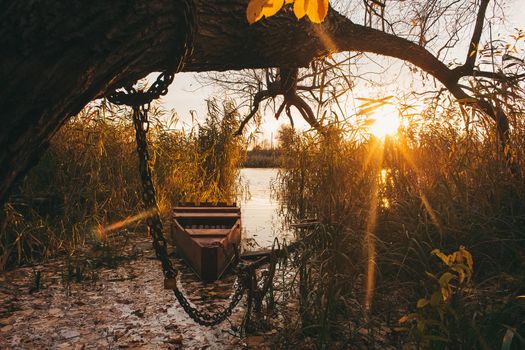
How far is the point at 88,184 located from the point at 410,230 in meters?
4.01

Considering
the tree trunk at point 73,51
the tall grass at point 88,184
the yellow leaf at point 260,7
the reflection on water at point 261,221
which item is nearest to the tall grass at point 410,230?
the yellow leaf at point 260,7

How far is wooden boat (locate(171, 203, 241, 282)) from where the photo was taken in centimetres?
435

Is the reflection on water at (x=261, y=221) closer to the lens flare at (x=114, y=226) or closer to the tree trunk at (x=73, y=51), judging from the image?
the lens flare at (x=114, y=226)

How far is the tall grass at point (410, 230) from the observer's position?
9.22 ft

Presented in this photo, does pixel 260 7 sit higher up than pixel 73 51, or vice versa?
pixel 260 7

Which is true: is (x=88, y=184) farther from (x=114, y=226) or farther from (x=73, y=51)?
(x=73, y=51)

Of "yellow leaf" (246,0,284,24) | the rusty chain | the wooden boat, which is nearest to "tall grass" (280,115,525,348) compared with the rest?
the wooden boat

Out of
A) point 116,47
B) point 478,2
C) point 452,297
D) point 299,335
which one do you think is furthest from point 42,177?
point 478,2

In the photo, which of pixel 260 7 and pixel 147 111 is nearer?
pixel 260 7

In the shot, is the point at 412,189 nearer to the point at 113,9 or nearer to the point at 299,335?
the point at 299,335

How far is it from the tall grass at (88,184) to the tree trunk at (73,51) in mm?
3562

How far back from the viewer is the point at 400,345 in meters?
2.79

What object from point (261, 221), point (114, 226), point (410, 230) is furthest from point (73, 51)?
point (261, 221)

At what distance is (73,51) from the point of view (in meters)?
1.29
